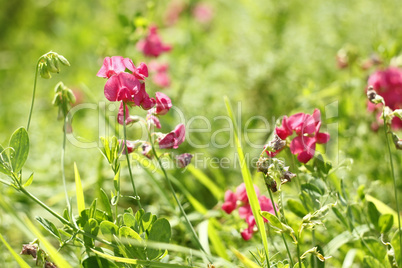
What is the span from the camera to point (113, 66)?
91 centimetres

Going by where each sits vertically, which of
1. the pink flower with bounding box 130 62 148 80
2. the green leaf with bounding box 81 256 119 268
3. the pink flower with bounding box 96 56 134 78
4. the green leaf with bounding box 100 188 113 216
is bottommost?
the green leaf with bounding box 81 256 119 268

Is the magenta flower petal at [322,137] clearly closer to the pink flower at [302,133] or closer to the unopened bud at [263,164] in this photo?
the pink flower at [302,133]

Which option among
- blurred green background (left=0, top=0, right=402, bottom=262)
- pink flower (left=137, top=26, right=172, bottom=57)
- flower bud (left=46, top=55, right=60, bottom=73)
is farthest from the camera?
pink flower (left=137, top=26, right=172, bottom=57)

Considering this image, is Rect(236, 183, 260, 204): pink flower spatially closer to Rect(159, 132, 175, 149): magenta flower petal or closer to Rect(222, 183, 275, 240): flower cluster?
Rect(222, 183, 275, 240): flower cluster

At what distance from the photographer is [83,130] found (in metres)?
2.09

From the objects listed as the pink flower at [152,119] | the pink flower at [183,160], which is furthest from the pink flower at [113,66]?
the pink flower at [183,160]

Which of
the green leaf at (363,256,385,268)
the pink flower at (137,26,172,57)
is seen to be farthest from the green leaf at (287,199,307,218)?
the pink flower at (137,26,172,57)

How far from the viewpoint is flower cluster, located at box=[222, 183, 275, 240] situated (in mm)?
1040

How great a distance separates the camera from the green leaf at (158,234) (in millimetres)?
852

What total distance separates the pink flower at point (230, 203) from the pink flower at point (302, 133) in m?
0.23

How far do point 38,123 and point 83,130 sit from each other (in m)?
0.22

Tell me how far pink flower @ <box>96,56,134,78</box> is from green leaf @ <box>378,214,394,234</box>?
642 mm

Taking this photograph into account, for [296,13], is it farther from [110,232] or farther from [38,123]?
[110,232]

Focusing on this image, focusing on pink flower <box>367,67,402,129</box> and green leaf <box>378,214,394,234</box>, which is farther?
pink flower <box>367,67,402,129</box>
